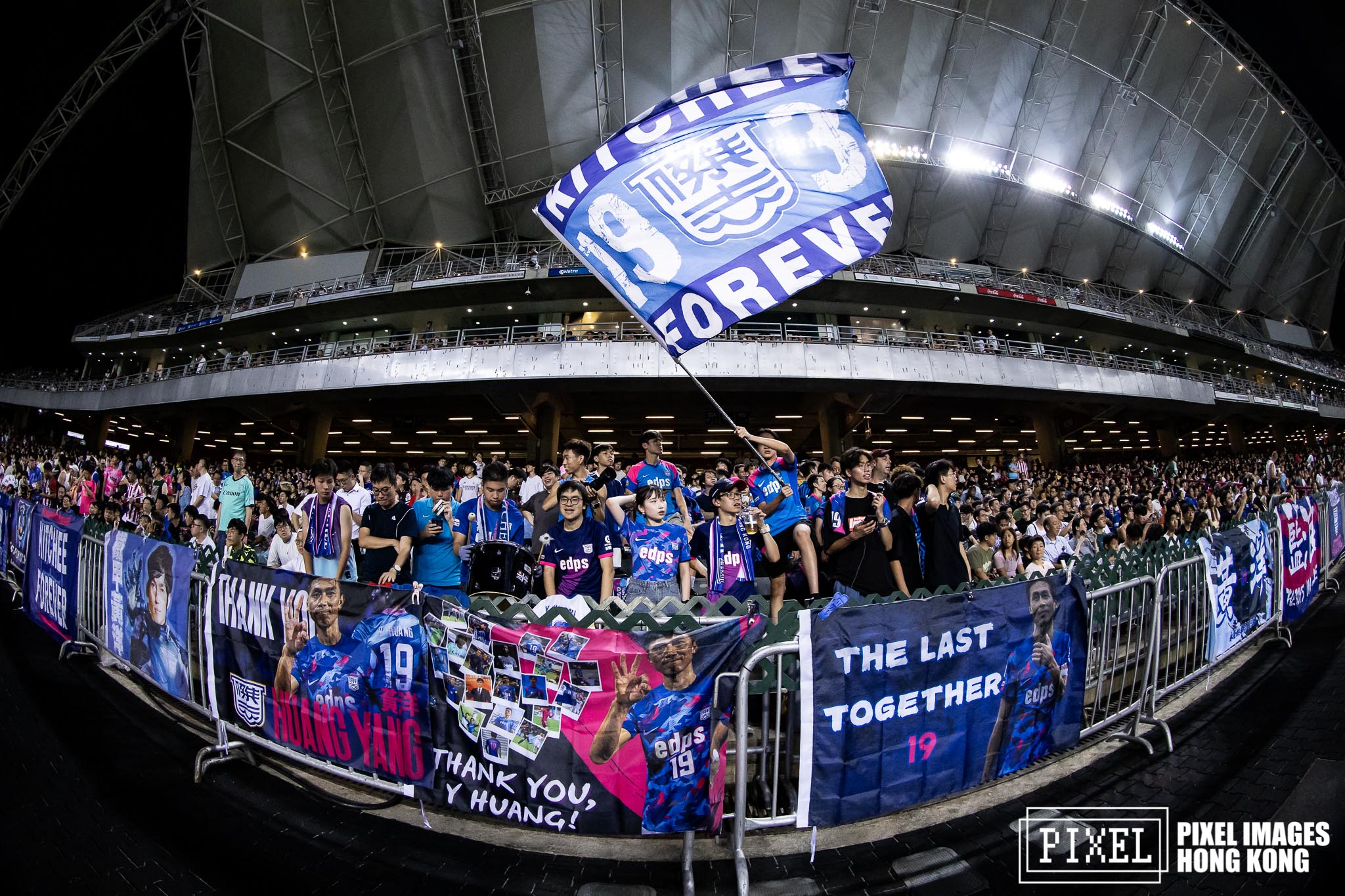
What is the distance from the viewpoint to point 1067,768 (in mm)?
3703

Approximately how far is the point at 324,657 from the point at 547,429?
1970cm

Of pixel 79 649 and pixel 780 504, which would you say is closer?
pixel 780 504

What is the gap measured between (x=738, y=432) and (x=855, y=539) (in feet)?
4.68

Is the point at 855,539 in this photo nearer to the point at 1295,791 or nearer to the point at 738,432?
the point at 738,432

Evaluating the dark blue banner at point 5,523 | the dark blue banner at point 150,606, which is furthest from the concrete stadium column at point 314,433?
the dark blue banner at point 150,606

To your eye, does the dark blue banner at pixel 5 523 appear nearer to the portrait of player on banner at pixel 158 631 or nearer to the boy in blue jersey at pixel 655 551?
the portrait of player on banner at pixel 158 631

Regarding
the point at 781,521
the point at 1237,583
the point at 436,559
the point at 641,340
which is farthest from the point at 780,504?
the point at 641,340

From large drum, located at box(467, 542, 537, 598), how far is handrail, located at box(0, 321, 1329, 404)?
50.0 ft

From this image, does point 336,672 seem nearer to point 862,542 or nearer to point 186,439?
point 862,542

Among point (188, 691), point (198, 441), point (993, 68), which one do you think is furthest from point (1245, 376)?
point (198, 441)

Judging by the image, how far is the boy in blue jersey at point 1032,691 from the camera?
3.28 meters

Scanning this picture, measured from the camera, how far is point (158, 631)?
4461 mm

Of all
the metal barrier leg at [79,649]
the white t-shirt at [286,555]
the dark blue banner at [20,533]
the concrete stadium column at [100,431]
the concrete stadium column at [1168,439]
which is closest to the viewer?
the metal barrier leg at [79,649]

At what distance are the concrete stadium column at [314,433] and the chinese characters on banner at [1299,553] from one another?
98.9 ft
